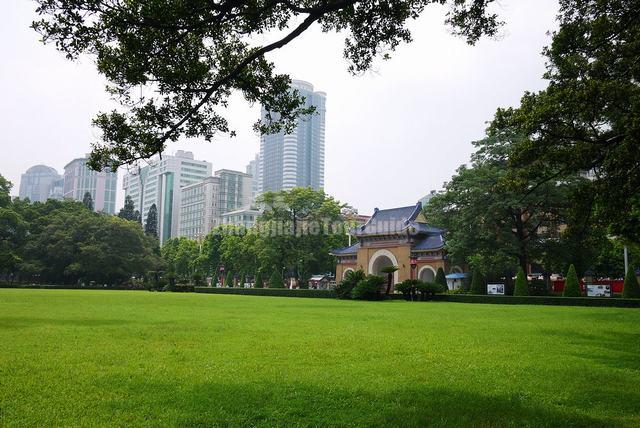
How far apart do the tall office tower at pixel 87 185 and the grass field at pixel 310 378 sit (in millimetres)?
160354

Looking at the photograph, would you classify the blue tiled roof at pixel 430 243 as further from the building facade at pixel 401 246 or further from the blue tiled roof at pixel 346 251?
the blue tiled roof at pixel 346 251

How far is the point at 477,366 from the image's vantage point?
311 inches

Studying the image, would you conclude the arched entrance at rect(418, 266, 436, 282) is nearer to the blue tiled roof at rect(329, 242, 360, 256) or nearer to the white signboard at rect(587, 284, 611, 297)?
the blue tiled roof at rect(329, 242, 360, 256)

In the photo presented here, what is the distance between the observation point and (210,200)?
437 feet

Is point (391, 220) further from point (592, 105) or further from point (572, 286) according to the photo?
point (592, 105)

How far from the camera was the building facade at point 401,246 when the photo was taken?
48656mm

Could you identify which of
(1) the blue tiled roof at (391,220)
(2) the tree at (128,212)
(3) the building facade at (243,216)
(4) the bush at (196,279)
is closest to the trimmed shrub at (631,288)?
(1) the blue tiled roof at (391,220)

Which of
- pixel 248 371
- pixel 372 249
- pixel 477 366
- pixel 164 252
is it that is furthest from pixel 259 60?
pixel 164 252

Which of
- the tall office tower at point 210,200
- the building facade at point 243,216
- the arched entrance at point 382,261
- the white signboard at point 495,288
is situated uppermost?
the tall office tower at point 210,200

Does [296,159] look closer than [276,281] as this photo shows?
No

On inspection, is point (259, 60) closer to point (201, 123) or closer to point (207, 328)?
point (201, 123)

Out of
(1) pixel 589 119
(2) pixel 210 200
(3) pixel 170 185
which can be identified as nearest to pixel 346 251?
(1) pixel 589 119

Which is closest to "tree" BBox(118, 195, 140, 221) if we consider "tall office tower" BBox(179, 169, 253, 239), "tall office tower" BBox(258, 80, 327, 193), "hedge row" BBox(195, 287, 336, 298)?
"tall office tower" BBox(179, 169, 253, 239)

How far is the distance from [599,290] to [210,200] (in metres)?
109
